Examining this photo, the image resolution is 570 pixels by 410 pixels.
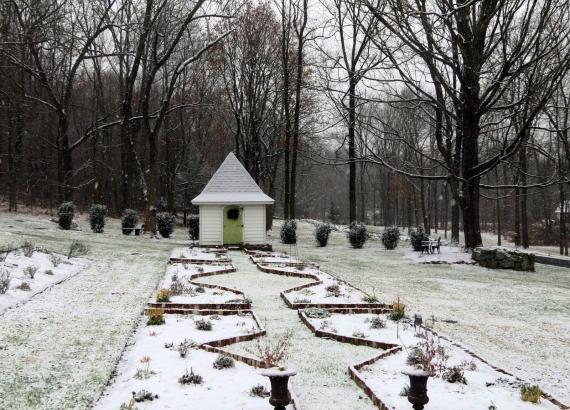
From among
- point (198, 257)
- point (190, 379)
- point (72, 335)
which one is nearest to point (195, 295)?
point (72, 335)

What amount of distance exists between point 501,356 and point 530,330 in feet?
6.27

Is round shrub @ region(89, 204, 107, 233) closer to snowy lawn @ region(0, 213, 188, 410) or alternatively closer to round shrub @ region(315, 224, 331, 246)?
snowy lawn @ region(0, 213, 188, 410)

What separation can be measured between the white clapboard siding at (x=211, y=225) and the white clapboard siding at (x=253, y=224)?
1.04 meters

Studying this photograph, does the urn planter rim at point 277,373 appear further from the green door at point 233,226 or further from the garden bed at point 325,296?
the green door at point 233,226

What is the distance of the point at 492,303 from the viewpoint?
34.1ft

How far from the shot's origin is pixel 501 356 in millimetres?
6586

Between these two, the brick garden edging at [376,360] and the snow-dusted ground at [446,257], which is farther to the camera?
the snow-dusted ground at [446,257]

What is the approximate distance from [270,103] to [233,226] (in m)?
Result: 14.9

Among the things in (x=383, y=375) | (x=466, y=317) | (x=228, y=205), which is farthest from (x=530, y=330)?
(x=228, y=205)

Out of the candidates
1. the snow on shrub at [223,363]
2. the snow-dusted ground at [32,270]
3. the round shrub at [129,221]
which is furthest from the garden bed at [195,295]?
the round shrub at [129,221]

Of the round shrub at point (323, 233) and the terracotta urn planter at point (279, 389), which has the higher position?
the round shrub at point (323, 233)

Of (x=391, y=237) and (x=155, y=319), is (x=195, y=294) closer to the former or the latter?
(x=155, y=319)

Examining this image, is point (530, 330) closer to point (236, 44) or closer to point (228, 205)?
point (228, 205)

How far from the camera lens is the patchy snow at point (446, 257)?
1758 cm
